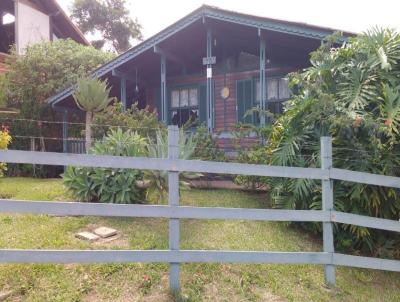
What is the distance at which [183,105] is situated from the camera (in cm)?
1329

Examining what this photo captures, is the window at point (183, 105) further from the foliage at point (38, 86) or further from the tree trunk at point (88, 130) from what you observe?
the tree trunk at point (88, 130)

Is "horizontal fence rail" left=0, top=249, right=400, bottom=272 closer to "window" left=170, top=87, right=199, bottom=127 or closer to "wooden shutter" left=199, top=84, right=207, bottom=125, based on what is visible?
"wooden shutter" left=199, top=84, right=207, bottom=125

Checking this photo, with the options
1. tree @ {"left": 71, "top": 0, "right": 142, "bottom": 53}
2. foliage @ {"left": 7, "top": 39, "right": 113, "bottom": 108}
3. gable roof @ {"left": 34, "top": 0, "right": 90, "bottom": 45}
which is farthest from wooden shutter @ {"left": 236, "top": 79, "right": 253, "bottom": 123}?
tree @ {"left": 71, "top": 0, "right": 142, "bottom": 53}

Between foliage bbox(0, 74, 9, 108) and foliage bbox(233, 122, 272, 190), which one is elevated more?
foliage bbox(0, 74, 9, 108)

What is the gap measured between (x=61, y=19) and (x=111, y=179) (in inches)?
655

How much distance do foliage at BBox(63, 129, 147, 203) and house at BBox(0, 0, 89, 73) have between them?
11.9 m

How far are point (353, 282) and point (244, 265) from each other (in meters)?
1.35

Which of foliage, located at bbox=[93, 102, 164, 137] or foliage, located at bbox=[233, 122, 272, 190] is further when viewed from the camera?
foliage, located at bbox=[93, 102, 164, 137]

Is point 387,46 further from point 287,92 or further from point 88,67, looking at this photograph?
point 88,67

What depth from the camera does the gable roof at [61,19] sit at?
1901 centimetres

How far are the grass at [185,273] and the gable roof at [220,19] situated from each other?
4.91 meters

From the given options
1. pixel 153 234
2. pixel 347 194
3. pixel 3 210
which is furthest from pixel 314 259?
pixel 3 210

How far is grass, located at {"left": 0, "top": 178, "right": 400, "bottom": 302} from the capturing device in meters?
3.87

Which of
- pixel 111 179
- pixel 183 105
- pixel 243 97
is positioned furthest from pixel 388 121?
pixel 183 105
